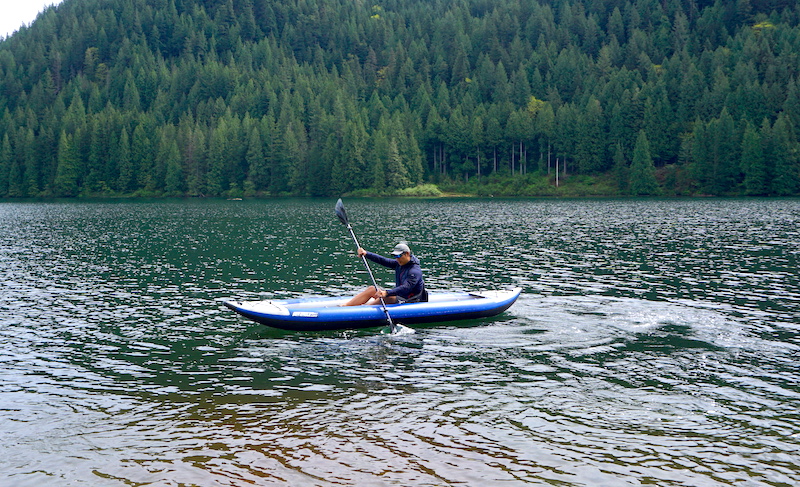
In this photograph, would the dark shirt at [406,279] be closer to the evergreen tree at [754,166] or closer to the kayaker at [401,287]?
the kayaker at [401,287]

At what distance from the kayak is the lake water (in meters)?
0.42

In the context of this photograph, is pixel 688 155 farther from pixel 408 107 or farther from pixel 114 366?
pixel 114 366

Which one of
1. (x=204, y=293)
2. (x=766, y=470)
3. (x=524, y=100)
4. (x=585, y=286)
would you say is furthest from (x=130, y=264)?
(x=524, y=100)

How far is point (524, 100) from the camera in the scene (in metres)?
183

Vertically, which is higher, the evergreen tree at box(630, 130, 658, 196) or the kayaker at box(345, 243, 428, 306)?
the evergreen tree at box(630, 130, 658, 196)

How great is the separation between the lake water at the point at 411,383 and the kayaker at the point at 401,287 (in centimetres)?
137

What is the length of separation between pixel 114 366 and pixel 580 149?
13841 centimetres

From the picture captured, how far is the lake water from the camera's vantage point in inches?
458

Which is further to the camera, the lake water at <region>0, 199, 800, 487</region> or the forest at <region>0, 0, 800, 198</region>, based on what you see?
the forest at <region>0, 0, 800, 198</region>

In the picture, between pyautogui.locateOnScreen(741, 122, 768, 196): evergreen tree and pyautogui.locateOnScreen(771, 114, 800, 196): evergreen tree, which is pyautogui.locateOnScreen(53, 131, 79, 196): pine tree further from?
pyautogui.locateOnScreen(771, 114, 800, 196): evergreen tree

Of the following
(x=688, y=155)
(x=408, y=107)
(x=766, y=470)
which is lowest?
(x=766, y=470)

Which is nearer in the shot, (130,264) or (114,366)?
(114,366)

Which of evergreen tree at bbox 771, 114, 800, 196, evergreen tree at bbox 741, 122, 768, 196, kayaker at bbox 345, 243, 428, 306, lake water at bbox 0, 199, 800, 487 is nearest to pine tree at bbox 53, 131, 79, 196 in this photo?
evergreen tree at bbox 741, 122, 768, 196

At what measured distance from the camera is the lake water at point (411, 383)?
1164 centimetres
